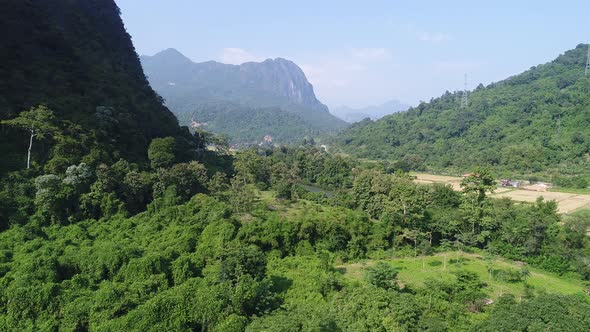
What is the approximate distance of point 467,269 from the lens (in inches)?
781

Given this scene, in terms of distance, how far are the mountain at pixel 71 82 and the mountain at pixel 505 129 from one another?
47.7 m

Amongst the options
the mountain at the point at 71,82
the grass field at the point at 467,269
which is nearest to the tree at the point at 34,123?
the mountain at the point at 71,82

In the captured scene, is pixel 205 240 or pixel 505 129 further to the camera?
pixel 505 129

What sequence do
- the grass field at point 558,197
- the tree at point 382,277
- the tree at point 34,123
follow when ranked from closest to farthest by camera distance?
the tree at point 382,277
the tree at point 34,123
the grass field at point 558,197

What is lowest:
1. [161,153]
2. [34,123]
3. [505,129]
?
[161,153]

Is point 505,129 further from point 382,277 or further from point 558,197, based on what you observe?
point 382,277

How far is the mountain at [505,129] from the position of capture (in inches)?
2314

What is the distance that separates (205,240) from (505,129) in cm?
6928

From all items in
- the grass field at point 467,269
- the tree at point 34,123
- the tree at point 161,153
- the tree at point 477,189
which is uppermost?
the tree at point 34,123

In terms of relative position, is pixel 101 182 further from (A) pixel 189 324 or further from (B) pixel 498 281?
(B) pixel 498 281

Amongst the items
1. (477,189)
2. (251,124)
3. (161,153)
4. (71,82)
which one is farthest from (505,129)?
(251,124)

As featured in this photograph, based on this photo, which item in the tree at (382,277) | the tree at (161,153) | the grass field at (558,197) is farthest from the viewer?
the grass field at (558,197)

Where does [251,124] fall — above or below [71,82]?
below

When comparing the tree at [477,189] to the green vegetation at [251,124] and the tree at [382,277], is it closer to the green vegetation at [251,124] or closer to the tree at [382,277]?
the tree at [382,277]
